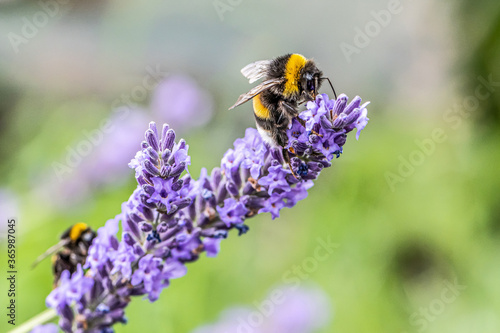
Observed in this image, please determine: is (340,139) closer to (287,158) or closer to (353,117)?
(353,117)

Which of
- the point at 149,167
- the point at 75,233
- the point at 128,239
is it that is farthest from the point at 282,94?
the point at 75,233

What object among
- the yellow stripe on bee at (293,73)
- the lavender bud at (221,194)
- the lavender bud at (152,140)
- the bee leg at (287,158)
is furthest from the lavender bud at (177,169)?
the yellow stripe on bee at (293,73)

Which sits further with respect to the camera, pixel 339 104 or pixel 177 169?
pixel 339 104

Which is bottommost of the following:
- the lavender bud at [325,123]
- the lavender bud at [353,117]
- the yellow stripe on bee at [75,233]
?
the lavender bud at [353,117]

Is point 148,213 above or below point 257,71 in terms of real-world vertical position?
below

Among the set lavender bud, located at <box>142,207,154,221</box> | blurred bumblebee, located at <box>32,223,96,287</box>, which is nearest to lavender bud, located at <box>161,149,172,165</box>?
lavender bud, located at <box>142,207,154,221</box>

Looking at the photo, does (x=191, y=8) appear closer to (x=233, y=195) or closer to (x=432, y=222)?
(x=432, y=222)

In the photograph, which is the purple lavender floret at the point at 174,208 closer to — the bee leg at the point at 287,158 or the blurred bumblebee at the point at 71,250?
Result: the bee leg at the point at 287,158
